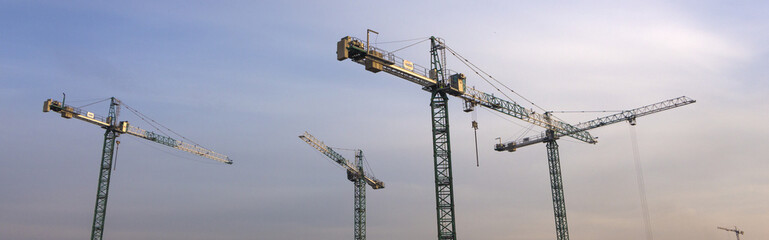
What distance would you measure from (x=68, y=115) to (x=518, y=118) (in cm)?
8364

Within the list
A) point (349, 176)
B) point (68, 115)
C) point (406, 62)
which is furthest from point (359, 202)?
point (406, 62)

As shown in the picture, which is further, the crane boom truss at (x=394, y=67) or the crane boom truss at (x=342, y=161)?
the crane boom truss at (x=342, y=161)

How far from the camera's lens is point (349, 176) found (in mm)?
146875

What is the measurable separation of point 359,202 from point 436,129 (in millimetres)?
72425

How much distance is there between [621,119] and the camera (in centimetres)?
11631

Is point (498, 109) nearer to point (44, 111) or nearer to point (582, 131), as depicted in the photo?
point (582, 131)

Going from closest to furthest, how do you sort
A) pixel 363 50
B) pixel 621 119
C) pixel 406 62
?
pixel 363 50
pixel 406 62
pixel 621 119

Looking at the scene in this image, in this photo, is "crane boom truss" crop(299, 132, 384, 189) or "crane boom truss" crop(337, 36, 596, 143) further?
"crane boom truss" crop(299, 132, 384, 189)

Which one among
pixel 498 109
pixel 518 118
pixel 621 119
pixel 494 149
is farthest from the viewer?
pixel 494 149

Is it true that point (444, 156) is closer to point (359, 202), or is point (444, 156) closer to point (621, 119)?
point (621, 119)

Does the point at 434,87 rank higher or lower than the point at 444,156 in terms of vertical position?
higher

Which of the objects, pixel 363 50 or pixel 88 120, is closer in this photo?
pixel 363 50

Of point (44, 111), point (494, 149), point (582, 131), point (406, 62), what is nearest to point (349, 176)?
point (494, 149)

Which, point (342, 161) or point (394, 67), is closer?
point (394, 67)
